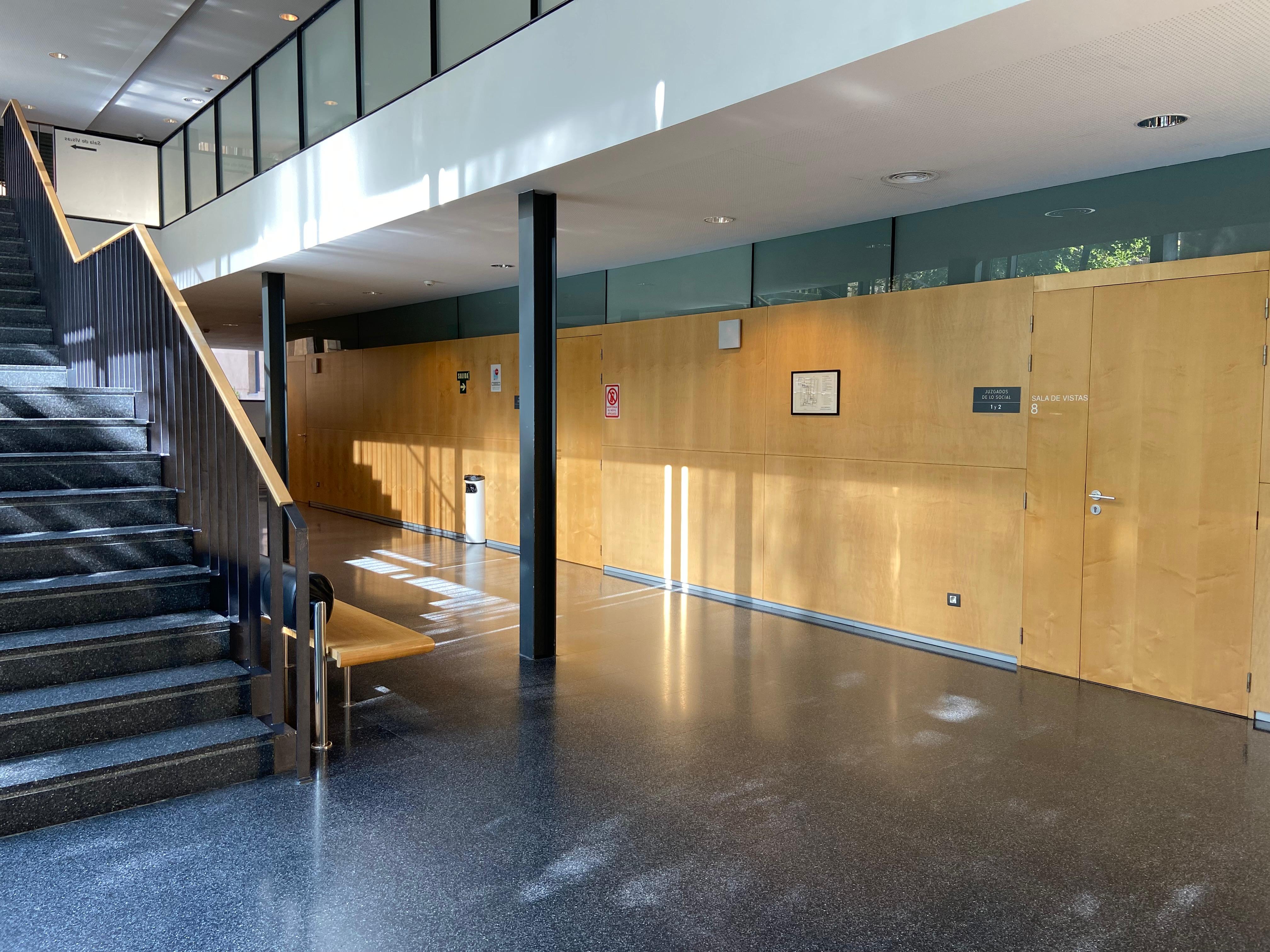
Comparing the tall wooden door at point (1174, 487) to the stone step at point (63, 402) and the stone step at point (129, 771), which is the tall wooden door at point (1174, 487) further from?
the stone step at point (63, 402)

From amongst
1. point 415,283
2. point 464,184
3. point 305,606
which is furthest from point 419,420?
point 305,606

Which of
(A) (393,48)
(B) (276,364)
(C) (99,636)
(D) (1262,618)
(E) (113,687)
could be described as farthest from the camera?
(B) (276,364)

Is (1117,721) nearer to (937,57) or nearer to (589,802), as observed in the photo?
(589,802)

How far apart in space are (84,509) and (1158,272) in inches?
233

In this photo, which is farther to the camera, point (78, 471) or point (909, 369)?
point (909, 369)

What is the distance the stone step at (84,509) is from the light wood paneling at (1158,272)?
5.25 metres

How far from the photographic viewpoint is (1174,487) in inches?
195

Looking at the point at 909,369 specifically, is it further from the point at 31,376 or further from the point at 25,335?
the point at 25,335

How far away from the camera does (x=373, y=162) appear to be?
260 inches

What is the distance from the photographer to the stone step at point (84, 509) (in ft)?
14.3

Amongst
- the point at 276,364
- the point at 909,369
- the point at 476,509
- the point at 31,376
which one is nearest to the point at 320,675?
the point at 31,376

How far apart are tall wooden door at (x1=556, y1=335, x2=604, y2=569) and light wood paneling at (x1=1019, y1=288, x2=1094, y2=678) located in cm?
449

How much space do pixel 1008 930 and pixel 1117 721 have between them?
2.41 m

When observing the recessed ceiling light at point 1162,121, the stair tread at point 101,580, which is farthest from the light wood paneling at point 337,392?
the recessed ceiling light at point 1162,121
